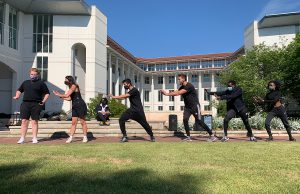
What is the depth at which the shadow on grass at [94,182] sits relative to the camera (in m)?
3.59

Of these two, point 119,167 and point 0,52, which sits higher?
point 0,52

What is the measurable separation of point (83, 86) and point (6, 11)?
10.5 m

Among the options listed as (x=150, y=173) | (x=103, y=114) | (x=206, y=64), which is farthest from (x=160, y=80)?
(x=150, y=173)

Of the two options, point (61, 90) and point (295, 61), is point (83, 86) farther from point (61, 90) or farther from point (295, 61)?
point (295, 61)

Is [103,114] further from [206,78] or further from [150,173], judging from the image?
[206,78]

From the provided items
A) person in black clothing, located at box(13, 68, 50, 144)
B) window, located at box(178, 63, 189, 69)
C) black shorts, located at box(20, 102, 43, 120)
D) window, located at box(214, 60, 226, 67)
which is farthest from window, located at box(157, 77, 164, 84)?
black shorts, located at box(20, 102, 43, 120)

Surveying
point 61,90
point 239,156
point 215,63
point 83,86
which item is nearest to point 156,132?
point 239,156

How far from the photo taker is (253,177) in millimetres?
4211

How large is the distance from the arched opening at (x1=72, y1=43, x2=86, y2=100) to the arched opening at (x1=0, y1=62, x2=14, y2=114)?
610 cm

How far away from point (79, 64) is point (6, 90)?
785cm

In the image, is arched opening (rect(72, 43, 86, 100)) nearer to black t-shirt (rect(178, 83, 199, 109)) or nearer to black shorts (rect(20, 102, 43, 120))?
black shorts (rect(20, 102, 43, 120))

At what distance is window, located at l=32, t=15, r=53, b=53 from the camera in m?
36.6

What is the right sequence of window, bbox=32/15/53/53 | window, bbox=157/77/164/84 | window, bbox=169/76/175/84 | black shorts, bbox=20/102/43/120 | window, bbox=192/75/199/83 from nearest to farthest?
black shorts, bbox=20/102/43/120 < window, bbox=32/15/53/53 < window, bbox=192/75/199/83 < window, bbox=169/76/175/84 < window, bbox=157/77/164/84

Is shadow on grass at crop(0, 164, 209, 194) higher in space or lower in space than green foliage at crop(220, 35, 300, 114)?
lower
